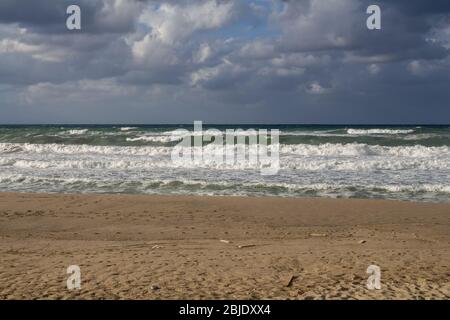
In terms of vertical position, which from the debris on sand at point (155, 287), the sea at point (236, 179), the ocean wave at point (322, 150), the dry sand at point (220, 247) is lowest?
the dry sand at point (220, 247)

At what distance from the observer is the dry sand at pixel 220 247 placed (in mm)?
5176

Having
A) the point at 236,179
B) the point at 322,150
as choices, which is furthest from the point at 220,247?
the point at 322,150

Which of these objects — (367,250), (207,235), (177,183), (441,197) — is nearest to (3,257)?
(207,235)

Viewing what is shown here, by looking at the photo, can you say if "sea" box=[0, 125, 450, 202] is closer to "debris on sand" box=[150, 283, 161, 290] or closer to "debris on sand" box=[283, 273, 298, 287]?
"debris on sand" box=[283, 273, 298, 287]

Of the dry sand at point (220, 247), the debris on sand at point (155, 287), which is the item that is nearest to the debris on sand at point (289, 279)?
the dry sand at point (220, 247)

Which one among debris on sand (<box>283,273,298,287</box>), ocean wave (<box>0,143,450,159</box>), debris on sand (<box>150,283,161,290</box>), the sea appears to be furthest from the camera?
ocean wave (<box>0,143,450,159</box>)

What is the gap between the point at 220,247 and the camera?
24.2 feet

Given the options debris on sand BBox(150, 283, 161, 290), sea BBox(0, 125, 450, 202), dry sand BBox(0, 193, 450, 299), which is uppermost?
sea BBox(0, 125, 450, 202)

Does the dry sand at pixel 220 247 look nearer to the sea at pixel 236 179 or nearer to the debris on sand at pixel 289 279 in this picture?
the debris on sand at pixel 289 279

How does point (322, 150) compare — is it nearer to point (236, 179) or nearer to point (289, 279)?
point (236, 179)

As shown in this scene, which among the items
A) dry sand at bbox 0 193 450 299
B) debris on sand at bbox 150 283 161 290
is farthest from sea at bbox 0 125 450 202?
debris on sand at bbox 150 283 161 290

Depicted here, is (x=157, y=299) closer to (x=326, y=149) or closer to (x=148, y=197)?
(x=148, y=197)

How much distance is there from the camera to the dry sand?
518 centimetres

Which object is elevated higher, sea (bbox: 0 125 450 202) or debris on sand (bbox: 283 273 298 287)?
sea (bbox: 0 125 450 202)
